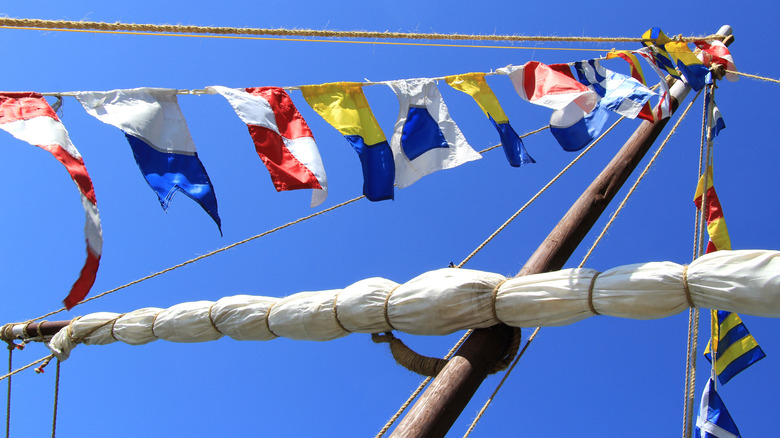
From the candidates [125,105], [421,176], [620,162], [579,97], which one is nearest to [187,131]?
[125,105]

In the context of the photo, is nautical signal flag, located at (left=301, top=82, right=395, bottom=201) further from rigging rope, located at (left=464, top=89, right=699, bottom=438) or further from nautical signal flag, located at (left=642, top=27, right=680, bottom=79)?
nautical signal flag, located at (left=642, top=27, right=680, bottom=79)

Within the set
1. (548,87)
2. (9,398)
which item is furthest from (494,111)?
(9,398)

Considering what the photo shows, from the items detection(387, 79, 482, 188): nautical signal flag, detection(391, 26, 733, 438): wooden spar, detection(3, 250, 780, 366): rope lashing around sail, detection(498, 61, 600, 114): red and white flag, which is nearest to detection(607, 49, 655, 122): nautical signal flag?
detection(391, 26, 733, 438): wooden spar

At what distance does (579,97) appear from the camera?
5141 mm

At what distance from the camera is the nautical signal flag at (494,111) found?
204 inches

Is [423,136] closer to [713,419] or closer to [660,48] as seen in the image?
[660,48]

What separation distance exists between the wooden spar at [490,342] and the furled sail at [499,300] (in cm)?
18

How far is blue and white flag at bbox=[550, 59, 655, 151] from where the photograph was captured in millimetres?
4824

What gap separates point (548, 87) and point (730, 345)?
3156mm

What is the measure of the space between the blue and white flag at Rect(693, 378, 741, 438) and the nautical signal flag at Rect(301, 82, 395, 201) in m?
3.33

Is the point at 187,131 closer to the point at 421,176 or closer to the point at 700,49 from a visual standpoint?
the point at 421,176

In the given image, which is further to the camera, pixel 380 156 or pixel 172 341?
pixel 172 341

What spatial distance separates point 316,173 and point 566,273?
1.80m

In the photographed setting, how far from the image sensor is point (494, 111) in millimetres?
5340
